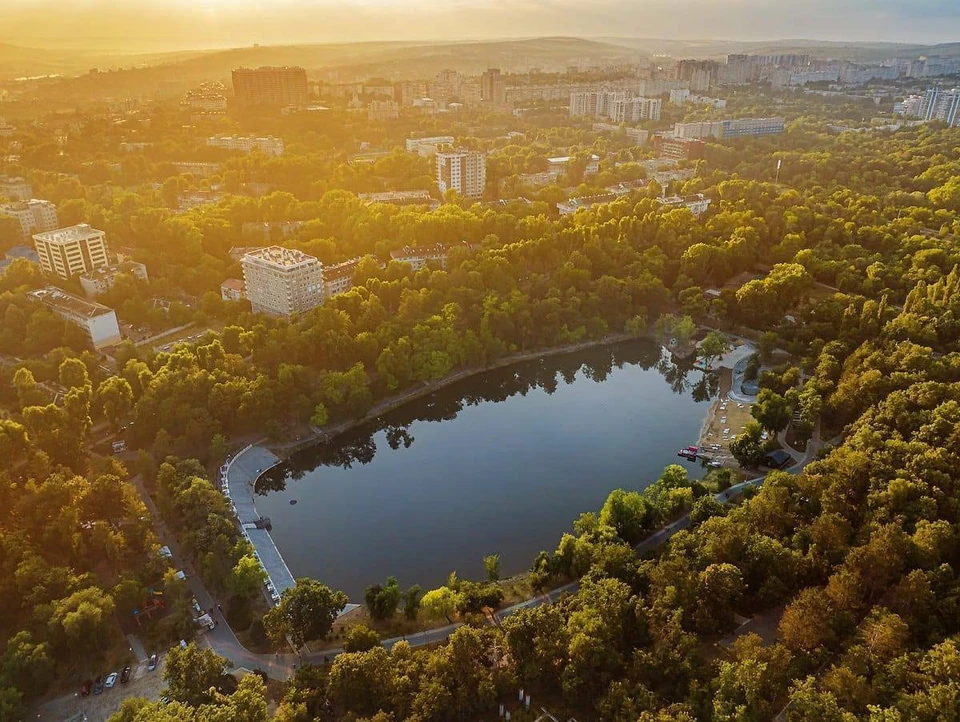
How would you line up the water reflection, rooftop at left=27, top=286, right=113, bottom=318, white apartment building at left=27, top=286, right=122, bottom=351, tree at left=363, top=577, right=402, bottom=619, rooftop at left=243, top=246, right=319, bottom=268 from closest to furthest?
1. tree at left=363, top=577, right=402, bottom=619
2. the water reflection
3. white apartment building at left=27, top=286, right=122, bottom=351
4. rooftop at left=27, top=286, right=113, bottom=318
5. rooftop at left=243, top=246, right=319, bottom=268

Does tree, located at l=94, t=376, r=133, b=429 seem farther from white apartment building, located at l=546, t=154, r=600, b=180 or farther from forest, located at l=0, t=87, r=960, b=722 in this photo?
white apartment building, located at l=546, t=154, r=600, b=180

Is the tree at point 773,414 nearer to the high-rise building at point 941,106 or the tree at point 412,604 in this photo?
the tree at point 412,604

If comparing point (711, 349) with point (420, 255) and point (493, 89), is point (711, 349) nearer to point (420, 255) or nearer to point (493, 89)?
point (420, 255)

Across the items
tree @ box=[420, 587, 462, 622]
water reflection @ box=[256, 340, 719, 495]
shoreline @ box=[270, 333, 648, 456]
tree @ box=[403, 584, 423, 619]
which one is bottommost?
water reflection @ box=[256, 340, 719, 495]

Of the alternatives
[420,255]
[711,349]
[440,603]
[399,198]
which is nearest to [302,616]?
[440,603]

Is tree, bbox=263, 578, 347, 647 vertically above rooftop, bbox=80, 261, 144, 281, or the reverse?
rooftop, bbox=80, 261, 144, 281

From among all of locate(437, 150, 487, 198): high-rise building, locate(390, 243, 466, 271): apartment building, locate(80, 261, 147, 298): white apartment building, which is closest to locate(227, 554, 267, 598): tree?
locate(390, 243, 466, 271): apartment building
